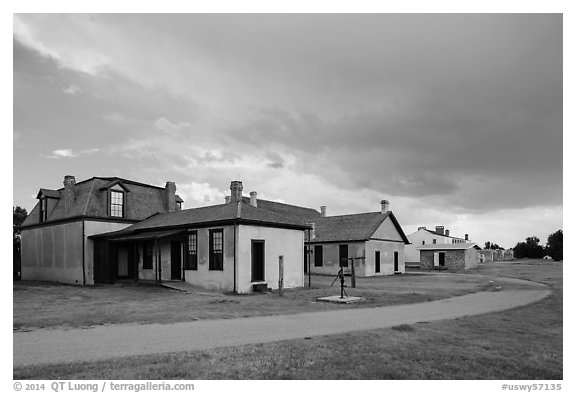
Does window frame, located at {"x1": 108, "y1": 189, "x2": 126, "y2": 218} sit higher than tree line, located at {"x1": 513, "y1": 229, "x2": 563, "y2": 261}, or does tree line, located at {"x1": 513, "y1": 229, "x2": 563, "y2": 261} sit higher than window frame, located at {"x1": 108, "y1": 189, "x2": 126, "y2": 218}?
window frame, located at {"x1": 108, "y1": 189, "x2": 126, "y2": 218}

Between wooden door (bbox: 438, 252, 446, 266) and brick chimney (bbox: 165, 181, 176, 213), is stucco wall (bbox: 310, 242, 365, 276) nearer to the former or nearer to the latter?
brick chimney (bbox: 165, 181, 176, 213)

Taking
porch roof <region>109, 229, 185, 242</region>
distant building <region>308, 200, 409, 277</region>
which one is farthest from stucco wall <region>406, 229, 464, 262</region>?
porch roof <region>109, 229, 185, 242</region>

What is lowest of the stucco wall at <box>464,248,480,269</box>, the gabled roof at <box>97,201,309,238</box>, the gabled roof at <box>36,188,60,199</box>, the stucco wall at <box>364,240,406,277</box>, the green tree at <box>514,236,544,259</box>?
the green tree at <box>514,236,544,259</box>

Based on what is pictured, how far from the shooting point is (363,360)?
855 cm

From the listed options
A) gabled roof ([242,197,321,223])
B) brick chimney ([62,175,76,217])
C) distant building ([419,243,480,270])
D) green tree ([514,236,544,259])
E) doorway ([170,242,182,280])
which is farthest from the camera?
green tree ([514,236,544,259])

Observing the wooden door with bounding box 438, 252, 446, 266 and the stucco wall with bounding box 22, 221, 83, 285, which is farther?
the wooden door with bounding box 438, 252, 446, 266

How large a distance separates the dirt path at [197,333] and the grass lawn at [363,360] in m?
0.71

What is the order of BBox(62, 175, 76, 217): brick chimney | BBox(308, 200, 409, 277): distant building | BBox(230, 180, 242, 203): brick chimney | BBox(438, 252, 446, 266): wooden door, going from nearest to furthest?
BBox(230, 180, 242, 203): brick chimney
BBox(62, 175, 76, 217): brick chimney
BBox(308, 200, 409, 277): distant building
BBox(438, 252, 446, 266): wooden door

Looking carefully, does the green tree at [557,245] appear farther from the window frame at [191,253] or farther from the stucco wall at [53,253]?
the stucco wall at [53,253]

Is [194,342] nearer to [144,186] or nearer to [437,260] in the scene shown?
[144,186]

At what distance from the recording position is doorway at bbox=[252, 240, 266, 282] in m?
23.9

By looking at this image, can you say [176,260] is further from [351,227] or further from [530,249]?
[530,249]

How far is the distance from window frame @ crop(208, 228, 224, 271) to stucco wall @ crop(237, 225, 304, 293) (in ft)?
3.87

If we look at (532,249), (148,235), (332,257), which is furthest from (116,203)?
(532,249)
